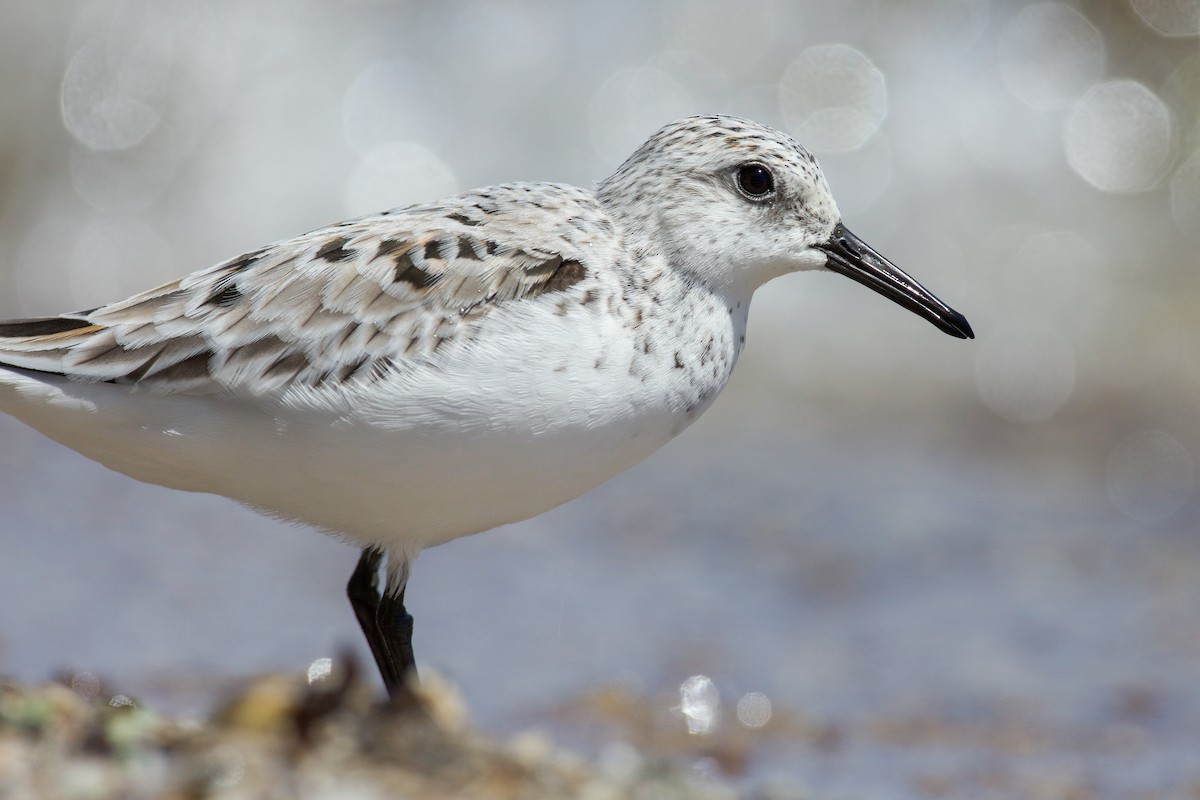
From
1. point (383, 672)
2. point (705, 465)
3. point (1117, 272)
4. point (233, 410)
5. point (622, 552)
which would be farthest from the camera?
point (1117, 272)

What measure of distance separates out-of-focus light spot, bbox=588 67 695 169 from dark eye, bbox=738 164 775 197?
6346mm

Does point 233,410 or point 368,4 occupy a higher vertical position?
point 368,4

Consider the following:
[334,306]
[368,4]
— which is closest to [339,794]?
[334,306]

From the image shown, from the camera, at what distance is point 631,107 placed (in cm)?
1062

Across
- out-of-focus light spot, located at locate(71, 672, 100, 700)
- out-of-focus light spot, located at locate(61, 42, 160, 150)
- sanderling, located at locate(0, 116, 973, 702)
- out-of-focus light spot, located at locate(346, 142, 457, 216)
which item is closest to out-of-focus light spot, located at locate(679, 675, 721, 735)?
sanderling, located at locate(0, 116, 973, 702)

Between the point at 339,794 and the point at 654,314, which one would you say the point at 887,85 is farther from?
the point at 339,794

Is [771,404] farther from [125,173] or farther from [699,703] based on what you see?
[125,173]

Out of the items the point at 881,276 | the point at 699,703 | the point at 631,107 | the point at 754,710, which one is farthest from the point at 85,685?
the point at 631,107

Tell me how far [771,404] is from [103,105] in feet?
18.1

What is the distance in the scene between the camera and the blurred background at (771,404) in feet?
18.9

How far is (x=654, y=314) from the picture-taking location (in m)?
3.98

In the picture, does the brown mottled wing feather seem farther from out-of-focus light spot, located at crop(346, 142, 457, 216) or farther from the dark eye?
out-of-focus light spot, located at crop(346, 142, 457, 216)

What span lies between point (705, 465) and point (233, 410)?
15.6 feet

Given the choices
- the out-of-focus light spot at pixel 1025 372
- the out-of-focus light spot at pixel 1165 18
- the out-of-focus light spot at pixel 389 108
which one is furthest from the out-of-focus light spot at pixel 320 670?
the out-of-focus light spot at pixel 1165 18
